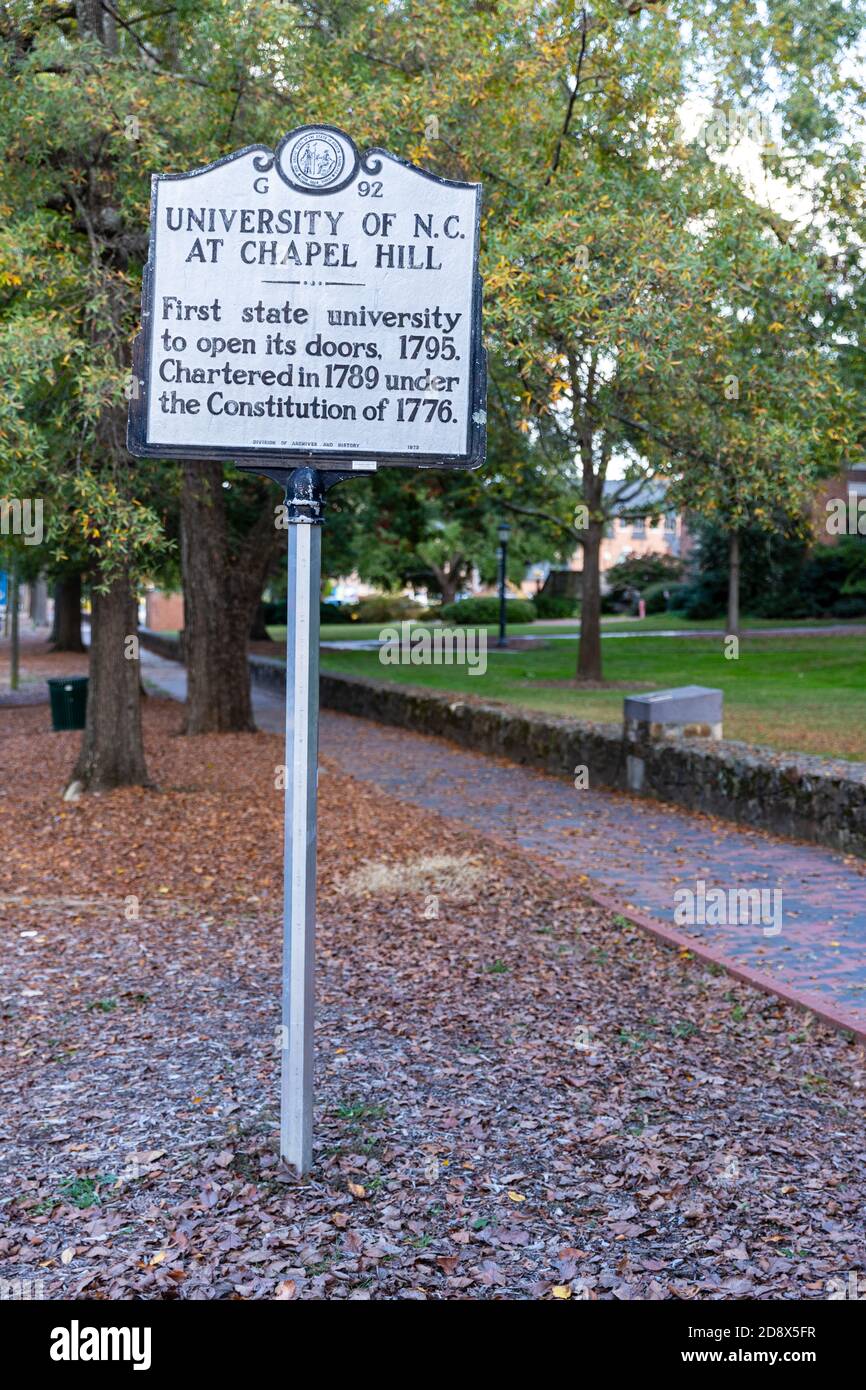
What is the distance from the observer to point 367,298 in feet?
13.8

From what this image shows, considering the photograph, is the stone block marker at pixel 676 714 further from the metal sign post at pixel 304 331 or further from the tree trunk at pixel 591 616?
the tree trunk at pixel 591 616

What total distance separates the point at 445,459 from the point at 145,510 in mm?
5850

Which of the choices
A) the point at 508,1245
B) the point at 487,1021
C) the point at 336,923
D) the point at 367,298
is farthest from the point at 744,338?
the point at 508,1245

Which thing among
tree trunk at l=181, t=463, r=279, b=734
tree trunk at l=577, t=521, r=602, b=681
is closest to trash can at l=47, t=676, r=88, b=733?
tree trunk at l=181, t=463, r=279, b=734

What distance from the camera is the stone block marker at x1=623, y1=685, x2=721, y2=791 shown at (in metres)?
12.5

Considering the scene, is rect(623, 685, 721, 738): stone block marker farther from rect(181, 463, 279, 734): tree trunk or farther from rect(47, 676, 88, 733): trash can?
rect(47, 676, 88, 733): trash can

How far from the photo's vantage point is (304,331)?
4180mm

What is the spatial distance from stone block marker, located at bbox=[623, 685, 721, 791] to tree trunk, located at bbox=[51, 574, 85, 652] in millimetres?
Answer: 27857

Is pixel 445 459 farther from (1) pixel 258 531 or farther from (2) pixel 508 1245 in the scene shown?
(1) pixel 258 531

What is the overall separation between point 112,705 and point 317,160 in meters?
8.37

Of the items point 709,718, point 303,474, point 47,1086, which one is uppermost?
point 303,474

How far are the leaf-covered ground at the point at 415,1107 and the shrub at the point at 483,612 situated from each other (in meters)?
40.5

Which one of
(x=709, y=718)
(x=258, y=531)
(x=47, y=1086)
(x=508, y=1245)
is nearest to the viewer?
(x=508, y=1245)

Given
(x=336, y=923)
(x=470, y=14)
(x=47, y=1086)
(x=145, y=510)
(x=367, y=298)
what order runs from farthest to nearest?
(x=470, y=14), (x=145, y=510), (x=336, y=923), (x=47, y=1086), (x=367, y=298)
